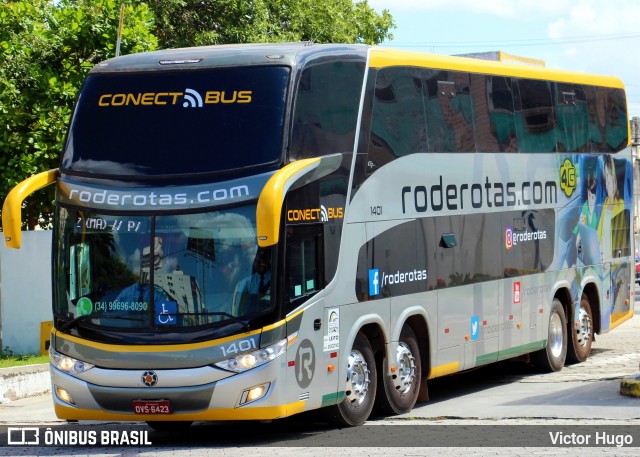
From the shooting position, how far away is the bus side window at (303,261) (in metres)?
12.3

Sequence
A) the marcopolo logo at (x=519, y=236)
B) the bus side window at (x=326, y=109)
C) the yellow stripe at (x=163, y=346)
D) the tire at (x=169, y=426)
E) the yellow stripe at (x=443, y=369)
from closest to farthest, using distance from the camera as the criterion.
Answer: the yellow stripe at (x=163, y=346) → the bus side window at (x=326, y=109) → the tire at (x=169, y=426) → the yellow stripe at (x=443, y=369) → the marcopolo logo at (x=519, y=236)

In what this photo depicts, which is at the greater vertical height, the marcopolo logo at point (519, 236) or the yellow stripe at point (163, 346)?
the marcopolo logo at point (519, 236)

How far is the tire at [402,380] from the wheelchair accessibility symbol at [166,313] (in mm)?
3097

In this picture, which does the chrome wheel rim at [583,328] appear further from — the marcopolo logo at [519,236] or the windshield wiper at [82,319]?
the windshield wiper at [82,319]

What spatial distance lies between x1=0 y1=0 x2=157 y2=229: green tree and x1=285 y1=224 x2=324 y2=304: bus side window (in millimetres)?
10251

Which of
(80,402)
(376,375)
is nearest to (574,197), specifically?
(376,375)

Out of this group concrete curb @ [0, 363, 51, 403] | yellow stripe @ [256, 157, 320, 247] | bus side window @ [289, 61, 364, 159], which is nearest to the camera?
yellow stripe @ [256, 157, 320, 247]

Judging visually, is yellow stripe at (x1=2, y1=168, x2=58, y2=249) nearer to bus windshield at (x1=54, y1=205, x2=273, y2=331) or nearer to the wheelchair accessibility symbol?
bus windshield at (x1=54, y1=205, x2=273, y2=331)

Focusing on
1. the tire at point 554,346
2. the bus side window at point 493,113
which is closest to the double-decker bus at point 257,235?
the bus side window at point 493,113

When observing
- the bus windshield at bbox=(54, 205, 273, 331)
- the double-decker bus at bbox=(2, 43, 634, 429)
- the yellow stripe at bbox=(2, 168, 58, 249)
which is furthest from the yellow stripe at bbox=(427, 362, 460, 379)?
Answer: the yellow stripe at bbox=(2, 168, 58, 249)

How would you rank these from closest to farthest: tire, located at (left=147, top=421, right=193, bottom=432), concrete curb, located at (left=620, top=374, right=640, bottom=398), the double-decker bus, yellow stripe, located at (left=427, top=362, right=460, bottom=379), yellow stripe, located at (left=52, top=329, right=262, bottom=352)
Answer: yellow stripe, located at (left=52, top=329, right=262, bottom=352) → the double-decker bus → tire, located at (left=147, top=421, right=193, bottom=432) → concrete curb, located at (left=620, top=374, right=640, bottom=398) → yellow stripe, located at (left=427, top=362, right=460, bottom=379)

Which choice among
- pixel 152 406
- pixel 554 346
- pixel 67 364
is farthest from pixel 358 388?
pixel 554 346

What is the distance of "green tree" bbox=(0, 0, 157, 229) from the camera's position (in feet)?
72.1

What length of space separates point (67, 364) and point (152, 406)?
1109 millimetres
